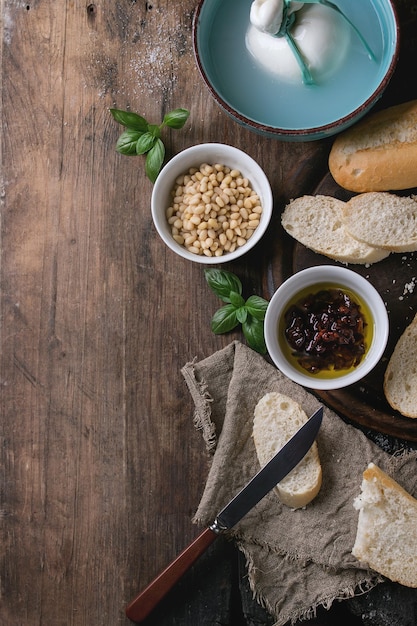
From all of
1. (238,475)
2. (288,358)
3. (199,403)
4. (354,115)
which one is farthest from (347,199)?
(238,475)

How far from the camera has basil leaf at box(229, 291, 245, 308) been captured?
1.97m

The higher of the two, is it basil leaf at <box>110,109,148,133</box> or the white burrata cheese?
the white burrata cheese

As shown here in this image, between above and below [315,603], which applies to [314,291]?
above

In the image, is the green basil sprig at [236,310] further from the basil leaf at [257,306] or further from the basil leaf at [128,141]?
the basil leaf at [128,141]

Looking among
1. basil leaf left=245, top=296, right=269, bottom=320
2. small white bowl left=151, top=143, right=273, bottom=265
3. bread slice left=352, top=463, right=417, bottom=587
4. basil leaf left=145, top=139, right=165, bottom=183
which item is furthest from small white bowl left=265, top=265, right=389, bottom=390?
basil leaf left=145, top=139, right=165, bottom=183

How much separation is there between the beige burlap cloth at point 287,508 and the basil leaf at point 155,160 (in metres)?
0.54

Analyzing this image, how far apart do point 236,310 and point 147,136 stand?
548 millimetres

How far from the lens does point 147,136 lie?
202 cm

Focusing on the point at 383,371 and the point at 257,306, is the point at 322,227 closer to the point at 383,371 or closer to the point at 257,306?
the point at 257,306

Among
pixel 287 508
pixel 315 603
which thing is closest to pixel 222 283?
A: pixel 287 508

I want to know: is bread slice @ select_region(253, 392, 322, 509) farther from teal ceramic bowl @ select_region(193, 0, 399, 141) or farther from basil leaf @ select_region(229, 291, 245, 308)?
teal ceramic bowl @ select_region(193, 0, 399, 141)

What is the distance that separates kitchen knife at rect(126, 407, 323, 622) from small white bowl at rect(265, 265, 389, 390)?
114 millimetres

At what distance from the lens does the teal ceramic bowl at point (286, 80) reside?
1.81 m

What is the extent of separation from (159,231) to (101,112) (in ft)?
1.42
